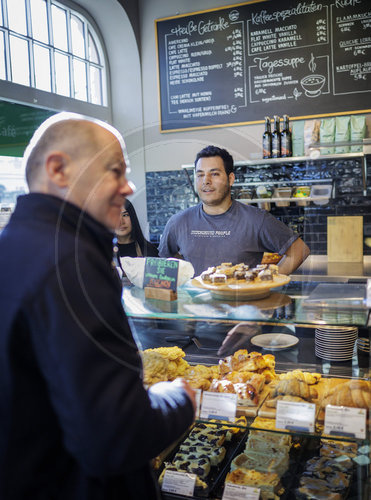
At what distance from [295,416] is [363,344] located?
0.46 metres

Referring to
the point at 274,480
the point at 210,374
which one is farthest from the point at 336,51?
the point at 274,480

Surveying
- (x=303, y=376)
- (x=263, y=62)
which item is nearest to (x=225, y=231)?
(x=303, y=376)

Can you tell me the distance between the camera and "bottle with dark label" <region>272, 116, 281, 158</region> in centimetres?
379

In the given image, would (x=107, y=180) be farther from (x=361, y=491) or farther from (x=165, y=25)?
(x=165, y=25)

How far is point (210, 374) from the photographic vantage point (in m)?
1.63

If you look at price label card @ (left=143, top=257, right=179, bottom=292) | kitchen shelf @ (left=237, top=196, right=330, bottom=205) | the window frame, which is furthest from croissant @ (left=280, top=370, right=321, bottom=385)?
the window frame

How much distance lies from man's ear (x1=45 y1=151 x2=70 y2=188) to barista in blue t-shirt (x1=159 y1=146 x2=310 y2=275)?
2.01 meters

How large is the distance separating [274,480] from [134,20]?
443cm

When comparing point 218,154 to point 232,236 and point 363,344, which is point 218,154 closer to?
point 232,236

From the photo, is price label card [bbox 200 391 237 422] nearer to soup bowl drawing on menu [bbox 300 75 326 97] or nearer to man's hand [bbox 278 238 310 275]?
man's hand [bbox 278 238 310 275]

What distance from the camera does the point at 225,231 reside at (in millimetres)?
2844

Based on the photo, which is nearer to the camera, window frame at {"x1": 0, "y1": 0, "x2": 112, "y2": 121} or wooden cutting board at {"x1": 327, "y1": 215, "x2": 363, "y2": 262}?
window frame at {"x1": 0, "y1": 0, "x2": 112, "y2": 121}

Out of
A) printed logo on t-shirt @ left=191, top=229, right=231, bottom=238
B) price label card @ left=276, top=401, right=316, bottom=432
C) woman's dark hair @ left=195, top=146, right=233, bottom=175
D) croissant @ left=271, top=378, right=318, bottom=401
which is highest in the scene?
woman's dark hair @ left=195, top=146, right=233, bottom=175

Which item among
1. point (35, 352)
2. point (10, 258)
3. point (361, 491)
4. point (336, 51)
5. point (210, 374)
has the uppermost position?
point (336, 51)
